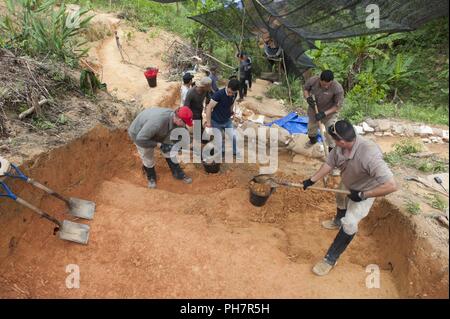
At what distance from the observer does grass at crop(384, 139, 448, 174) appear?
4961 mm

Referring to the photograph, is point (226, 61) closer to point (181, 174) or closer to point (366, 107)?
point (366, 107)

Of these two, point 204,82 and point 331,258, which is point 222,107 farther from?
point 331,258

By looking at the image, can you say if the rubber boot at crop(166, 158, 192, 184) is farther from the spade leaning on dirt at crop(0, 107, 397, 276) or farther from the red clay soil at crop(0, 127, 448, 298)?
the spade leaning on dirt at crop(0, 107, 397, 276)

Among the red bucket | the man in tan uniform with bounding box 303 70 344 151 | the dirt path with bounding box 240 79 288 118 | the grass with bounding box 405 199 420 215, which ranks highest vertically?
the man in tan uniform with bounding box 303 70 344 151

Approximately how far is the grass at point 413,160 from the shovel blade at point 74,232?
177 inches

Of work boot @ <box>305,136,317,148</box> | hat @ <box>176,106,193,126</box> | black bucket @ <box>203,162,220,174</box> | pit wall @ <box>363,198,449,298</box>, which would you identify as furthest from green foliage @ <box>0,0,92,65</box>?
pit wall @ <box>363,198,449,298</box>

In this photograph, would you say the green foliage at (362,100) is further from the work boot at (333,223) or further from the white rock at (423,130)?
the work boot at (333,223)

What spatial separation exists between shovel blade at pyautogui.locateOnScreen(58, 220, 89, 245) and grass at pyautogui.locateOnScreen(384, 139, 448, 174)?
177 inches

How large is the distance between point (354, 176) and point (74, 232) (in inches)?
127

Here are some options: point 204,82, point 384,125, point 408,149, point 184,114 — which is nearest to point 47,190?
point 184,114

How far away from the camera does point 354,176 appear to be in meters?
3.39

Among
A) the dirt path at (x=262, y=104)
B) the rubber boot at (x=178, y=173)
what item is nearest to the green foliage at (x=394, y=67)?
the dirt path at (x=262, y=104)

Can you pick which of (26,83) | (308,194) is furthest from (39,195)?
(308,194)

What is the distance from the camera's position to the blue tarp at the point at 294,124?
6605 millimetres
